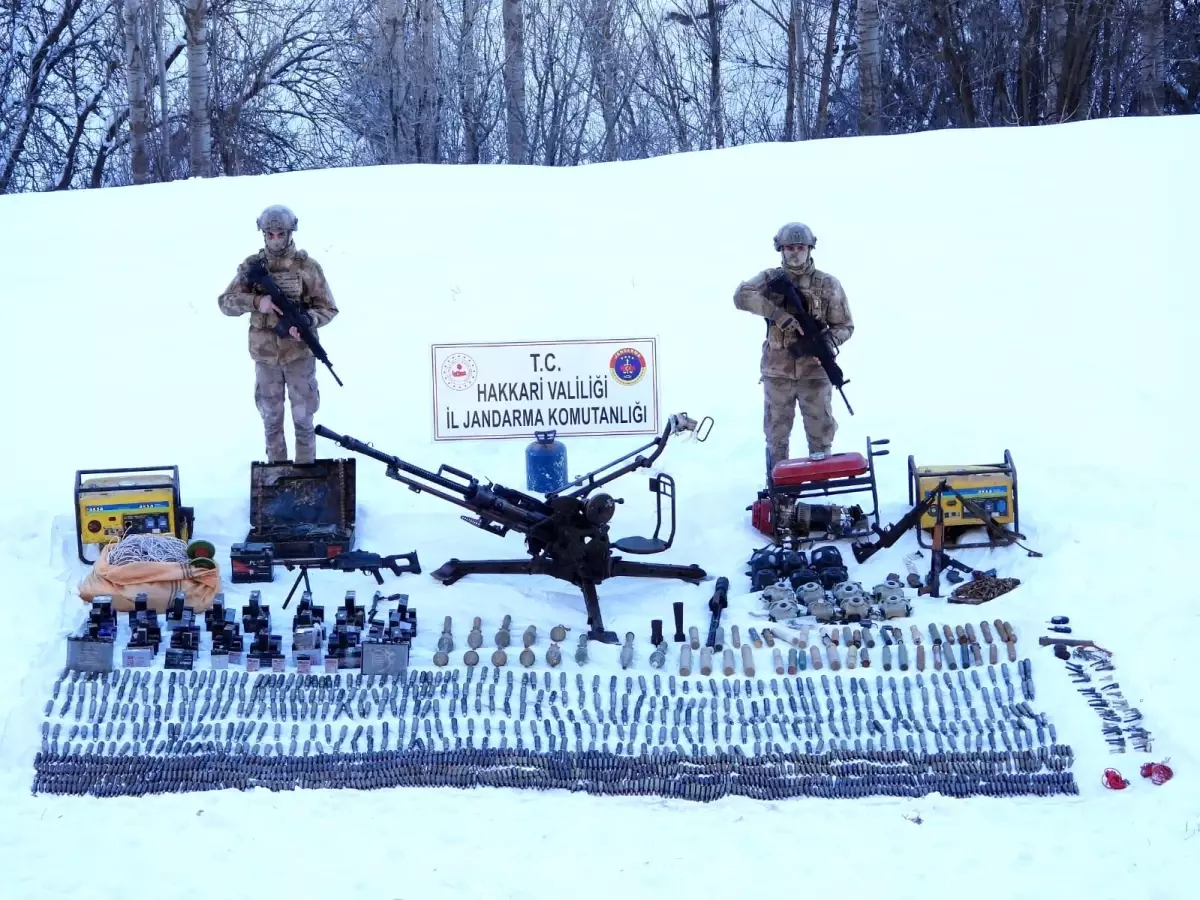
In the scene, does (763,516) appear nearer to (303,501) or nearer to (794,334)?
(794,334)

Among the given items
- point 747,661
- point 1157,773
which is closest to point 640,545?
point 747,661

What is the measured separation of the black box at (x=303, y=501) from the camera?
28.2ft

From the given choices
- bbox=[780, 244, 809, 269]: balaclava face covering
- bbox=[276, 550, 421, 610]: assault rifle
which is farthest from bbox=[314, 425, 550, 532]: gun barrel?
bbox=[780, 244, 809, 269]: balaclava face covering

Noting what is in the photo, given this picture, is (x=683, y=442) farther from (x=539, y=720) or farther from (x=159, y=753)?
(x=159, y=753)

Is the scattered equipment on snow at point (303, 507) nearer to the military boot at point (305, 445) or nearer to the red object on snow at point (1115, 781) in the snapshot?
the military boot at point (305, 445)

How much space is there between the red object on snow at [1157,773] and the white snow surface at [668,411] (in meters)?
0.03

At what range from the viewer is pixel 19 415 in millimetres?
10492

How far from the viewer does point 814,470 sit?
8.72 metres

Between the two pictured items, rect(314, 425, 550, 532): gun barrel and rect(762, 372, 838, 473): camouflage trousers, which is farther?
rect(762, 372, 838, 473): camouflage trousers

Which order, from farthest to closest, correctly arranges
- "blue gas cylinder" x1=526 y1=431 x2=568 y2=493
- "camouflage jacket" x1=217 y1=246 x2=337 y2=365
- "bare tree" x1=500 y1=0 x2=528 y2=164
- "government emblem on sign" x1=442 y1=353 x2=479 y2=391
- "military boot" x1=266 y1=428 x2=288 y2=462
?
"bare tree" x1=500 y1=0 x2=528 y2=164 < "government emblem on sign" x1=442 y1=353 x2=479 y2=391 < "blue gas cylinder" x1=526 y1=431 x2=568 y2=493 < "military boot" x1=266 y1=428 x2=288 y2=462 < "camouflage jacket" x1=217 y1=246 x2=337 y2=365

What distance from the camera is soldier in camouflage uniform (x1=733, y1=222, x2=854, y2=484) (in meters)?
8.86

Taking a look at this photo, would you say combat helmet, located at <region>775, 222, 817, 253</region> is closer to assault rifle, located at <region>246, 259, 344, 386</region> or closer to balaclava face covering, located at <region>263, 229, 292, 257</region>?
assault rifle, located at <region>246, 259, 344, 386</region>

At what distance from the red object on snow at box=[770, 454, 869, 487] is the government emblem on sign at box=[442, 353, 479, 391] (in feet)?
7.18

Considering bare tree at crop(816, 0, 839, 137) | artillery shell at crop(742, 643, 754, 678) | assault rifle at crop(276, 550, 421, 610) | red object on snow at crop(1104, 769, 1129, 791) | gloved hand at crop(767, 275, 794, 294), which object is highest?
bare tree at crop(816, 0, 839, 137)
